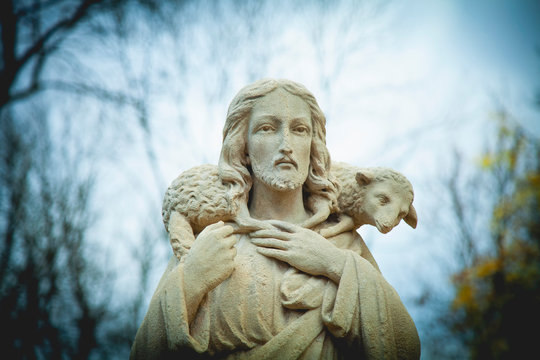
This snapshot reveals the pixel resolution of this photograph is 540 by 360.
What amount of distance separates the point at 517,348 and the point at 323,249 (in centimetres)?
984

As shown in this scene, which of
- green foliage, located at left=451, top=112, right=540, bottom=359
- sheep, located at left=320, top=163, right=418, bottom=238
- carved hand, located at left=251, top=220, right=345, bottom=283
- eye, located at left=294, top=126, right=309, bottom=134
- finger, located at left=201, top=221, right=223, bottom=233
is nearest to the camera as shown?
carved hand, located at left=251, top=220, right=345, bottom=283

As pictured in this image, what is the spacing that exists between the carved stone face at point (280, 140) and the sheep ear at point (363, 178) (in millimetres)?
372

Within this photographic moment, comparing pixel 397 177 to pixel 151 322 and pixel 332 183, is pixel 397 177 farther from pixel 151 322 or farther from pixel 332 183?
pixel 151 322

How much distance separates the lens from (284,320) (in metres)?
3.75

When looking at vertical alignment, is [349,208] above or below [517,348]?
above

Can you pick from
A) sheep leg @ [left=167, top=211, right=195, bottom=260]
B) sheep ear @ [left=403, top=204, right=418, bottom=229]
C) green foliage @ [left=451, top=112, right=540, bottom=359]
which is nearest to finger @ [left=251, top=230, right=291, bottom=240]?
sheep leg @ [left=167, top=211, right=195, bottom=260]

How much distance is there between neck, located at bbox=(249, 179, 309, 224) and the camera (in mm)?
4344

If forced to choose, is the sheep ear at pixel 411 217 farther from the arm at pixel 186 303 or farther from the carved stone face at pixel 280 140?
the arm at pixel 186 303

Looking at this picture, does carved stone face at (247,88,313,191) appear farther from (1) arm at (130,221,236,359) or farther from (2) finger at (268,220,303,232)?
(1) arm at (130,221,236,359)

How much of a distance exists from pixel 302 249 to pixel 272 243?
8.4 inches

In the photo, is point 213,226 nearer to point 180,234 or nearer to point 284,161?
point 180,234

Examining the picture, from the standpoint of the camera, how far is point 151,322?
369 cm

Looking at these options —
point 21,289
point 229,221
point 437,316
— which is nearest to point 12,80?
point 21,289

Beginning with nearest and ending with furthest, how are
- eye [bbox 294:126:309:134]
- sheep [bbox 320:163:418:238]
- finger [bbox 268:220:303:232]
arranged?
finger [bbox 268:220:303:232] → sheep [bbox 320:163:418:238] → eye [bbox 294:126:309:134]
